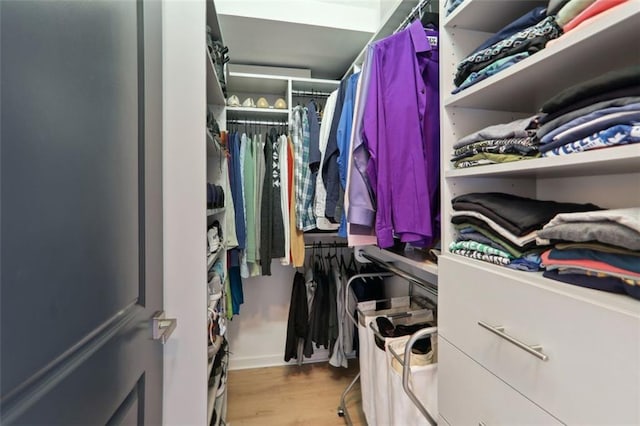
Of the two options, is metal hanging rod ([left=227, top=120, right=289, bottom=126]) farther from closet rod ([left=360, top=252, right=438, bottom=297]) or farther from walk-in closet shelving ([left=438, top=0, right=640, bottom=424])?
walk-in closet shelving ([left=438, top=0, right=640, bottom=424])

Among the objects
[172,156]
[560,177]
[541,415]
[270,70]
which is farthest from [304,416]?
[270,70]

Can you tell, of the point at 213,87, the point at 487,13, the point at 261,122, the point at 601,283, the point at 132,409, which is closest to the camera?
the point at 601,283

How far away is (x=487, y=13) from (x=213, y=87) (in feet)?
3.73

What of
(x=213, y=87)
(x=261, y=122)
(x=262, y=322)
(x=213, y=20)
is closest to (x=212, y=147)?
(x=213, y=87)

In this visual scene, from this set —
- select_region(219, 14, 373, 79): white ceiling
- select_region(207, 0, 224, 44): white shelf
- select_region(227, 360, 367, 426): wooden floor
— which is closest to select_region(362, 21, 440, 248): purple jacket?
select_region(207, 0, 224, 44): white shelf

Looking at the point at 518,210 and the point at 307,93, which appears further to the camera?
the point at 307,93

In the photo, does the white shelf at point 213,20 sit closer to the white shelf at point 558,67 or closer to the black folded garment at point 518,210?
the white shelf at point 558,67

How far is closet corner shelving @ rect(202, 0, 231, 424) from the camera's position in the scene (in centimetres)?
120

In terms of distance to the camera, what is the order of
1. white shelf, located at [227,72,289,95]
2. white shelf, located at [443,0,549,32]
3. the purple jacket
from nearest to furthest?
white shelf, located at [443,0,549,32], the purple jacket, white shelf, located at [227,72,289,95]

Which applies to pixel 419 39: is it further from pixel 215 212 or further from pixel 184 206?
pixel 215 212

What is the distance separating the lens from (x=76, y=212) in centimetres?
44

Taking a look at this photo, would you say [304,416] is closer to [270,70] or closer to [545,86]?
[545,86]

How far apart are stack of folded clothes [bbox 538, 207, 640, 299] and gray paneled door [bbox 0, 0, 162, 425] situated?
84 cm

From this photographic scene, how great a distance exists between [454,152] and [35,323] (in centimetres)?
98
